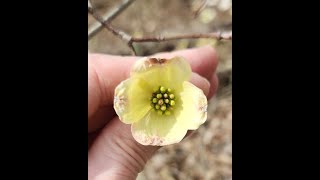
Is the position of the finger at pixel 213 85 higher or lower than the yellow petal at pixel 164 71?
lower

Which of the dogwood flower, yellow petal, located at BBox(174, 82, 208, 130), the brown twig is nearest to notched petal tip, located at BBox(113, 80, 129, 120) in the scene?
the dogwood flower

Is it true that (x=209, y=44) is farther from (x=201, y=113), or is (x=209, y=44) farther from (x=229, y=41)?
(x=201, y=113)

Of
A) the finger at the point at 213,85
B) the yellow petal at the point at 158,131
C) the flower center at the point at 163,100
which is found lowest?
the finger at the point at 213,85

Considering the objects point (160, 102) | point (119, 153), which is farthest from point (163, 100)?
point (119, 153)

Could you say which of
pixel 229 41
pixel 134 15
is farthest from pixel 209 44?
pixel 134 15

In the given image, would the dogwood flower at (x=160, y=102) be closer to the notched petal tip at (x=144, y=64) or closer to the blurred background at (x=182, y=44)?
the notched petal tip at (x=144, y=64)

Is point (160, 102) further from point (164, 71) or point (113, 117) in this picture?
point (113, 117)

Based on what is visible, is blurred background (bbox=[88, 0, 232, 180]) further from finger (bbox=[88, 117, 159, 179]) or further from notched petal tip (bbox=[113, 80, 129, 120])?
notched petal tip (bbox=[113, 80, 129, 120])

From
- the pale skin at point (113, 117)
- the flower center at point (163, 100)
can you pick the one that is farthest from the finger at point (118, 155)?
the flower center at point (163, 100)
